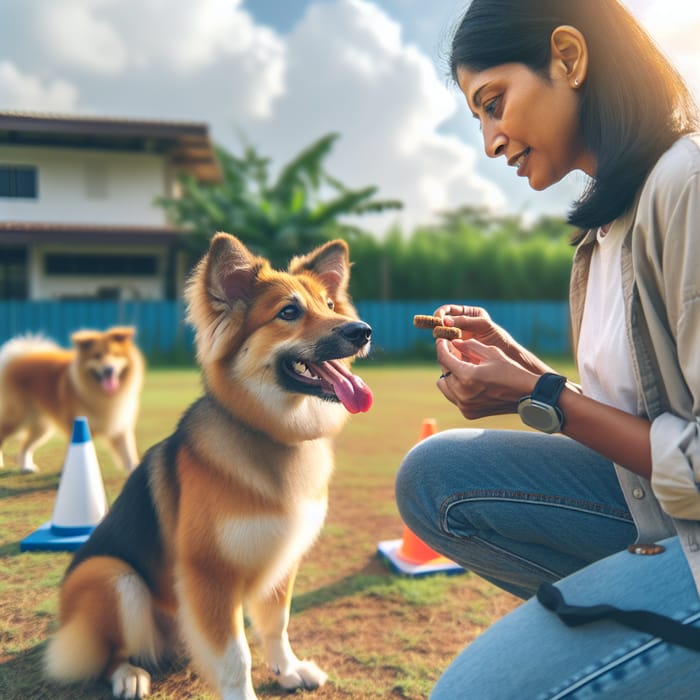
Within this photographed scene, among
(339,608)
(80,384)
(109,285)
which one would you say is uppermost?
(109,285)

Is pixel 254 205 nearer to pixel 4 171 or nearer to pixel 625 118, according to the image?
pixel 4 171

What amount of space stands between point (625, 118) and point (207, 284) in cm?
136

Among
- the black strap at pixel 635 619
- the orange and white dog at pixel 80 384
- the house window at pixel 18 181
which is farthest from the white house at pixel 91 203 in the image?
the black strap at pixel 635 619

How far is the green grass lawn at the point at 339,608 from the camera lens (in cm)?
213

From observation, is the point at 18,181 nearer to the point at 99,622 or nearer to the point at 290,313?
the point at 290,313

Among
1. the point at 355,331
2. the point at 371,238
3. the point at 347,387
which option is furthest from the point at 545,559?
the point at 371,238

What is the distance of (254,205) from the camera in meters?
16.0

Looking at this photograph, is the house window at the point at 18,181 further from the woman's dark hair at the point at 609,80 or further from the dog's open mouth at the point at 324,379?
the woman's dark hair at the point at 609,80

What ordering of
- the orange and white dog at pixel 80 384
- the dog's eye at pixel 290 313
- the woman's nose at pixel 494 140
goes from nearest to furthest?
Result: the woman's nose at pixel 494 140, the dog's eye at pixel 290 313, the orange and white dog at pixel 80 384

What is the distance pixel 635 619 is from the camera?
123 centimetres

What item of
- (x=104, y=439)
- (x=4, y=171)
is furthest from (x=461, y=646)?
(x=104, y=439)

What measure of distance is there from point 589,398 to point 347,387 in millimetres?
857

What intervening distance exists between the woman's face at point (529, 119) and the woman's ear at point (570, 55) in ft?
0.04

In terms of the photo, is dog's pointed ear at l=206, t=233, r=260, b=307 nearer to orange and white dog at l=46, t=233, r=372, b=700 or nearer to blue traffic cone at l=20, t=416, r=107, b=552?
orange and white dog at l=46, t=233, r=372, b=700
